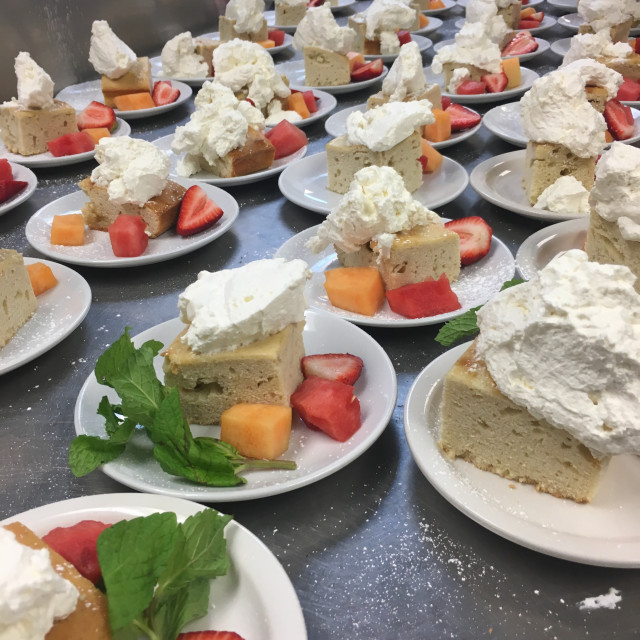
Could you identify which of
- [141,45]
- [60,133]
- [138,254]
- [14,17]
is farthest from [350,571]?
[141,45]

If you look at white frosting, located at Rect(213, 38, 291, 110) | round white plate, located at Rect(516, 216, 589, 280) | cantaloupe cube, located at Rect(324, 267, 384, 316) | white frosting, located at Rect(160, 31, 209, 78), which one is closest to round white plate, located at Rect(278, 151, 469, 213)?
round white plate, located at Rect(516, 216, 589, 280)

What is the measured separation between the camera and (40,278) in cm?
165

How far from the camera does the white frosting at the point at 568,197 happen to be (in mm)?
1891

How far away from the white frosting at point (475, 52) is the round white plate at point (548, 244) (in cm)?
151

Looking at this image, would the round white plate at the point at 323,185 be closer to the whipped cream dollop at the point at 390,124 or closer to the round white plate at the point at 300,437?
the whipped cream dollop at the point at 390,124

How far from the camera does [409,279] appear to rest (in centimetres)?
159

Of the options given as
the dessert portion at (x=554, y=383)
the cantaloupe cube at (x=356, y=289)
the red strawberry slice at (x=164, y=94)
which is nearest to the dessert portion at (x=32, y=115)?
the red strawberry slice at (x=164, y=94)

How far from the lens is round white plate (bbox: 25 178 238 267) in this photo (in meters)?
1.80

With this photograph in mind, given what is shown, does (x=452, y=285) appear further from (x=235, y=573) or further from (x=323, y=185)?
(x=235, y=573)

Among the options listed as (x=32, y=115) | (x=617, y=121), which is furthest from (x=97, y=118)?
(x=617, y=121)

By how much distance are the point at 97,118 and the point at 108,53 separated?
0.40 m

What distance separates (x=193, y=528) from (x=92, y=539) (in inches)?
5.8

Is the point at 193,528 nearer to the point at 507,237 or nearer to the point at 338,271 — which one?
the point at 338,271

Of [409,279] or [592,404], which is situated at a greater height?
[592,404]
